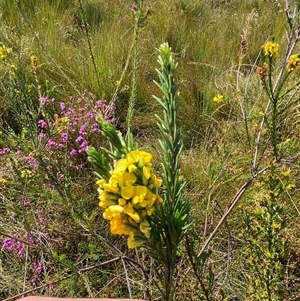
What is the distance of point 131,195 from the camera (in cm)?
52

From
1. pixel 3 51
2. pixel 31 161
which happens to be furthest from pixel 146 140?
pixel 3 51

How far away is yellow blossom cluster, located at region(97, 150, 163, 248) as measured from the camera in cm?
52

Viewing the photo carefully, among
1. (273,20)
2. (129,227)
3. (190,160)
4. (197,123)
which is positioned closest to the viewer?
(129,227)

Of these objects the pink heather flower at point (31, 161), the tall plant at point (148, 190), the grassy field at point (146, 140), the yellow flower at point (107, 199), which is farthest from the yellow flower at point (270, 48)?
the pink heather flower at point (31, 161)

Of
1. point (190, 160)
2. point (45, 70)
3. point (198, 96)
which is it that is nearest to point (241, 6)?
point (198, 96)

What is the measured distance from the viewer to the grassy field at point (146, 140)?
144cm

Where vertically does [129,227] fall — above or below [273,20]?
above

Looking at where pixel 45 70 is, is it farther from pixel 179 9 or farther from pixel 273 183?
pixel 273 183

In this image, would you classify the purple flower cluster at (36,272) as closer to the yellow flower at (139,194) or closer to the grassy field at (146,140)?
the grassy field at (146,140)

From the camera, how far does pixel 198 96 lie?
2986 millimetres

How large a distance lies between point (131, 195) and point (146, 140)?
7.41 feet

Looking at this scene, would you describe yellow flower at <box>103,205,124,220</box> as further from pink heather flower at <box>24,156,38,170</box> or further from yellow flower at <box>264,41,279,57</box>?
pink heather flower at <box>24,156,38,170</box>

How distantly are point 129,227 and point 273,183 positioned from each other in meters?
0.71

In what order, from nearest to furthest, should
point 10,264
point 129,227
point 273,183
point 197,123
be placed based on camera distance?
point 129,227
point 273,183
point 10,264
point 197,123
